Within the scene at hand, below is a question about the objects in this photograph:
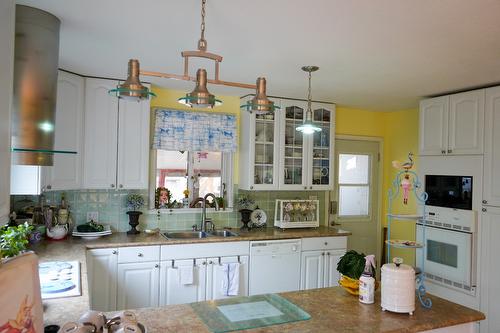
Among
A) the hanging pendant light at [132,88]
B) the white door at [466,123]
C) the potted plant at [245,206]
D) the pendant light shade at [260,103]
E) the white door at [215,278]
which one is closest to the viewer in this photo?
the hanging pendant light at [132,88]

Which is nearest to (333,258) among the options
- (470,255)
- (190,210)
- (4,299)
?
(470,255)

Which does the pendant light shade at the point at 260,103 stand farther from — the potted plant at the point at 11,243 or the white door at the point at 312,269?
the white door at the point at 312,269

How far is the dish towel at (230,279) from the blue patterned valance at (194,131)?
1.32 m

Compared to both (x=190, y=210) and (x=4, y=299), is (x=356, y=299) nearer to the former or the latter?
(x=4, y=299)

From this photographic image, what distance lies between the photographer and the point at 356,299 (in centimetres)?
207

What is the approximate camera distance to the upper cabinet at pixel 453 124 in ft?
11.4

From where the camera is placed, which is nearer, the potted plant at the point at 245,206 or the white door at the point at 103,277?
the white door at the point at 103,277

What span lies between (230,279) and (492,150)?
270cm

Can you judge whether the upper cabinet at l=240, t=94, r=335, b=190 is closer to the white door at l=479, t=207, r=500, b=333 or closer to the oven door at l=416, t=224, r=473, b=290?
the oven door at l=416, t=224, r=473, b=290

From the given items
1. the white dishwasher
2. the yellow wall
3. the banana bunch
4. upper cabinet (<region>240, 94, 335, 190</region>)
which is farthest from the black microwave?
the banana bunch

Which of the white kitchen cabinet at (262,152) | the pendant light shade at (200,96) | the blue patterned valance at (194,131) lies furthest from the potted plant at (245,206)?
the pendant light shade at (200,96)

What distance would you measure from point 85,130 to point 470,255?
3779 millimetres

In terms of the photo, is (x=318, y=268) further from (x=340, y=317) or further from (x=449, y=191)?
(x=340, y=317)

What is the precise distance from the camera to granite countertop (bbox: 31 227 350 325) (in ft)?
5.72
